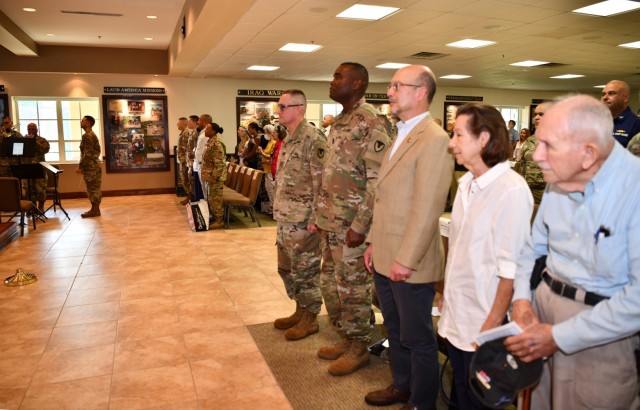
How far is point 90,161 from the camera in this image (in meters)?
8.88

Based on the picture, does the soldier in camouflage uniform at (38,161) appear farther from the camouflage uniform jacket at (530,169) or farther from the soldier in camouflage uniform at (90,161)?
the camouflage uniform jacket at (530,169)

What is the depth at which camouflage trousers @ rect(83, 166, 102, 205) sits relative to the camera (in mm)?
8906

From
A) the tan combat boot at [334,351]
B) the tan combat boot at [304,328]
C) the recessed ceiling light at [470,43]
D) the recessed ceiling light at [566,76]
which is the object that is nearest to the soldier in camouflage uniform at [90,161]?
the recessed ceiling light at [470,43]

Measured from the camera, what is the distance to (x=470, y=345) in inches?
71.7

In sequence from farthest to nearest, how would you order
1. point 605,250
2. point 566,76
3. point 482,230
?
point 566,76
point 482,230
point 605,250

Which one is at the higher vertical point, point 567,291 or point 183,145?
point 183,145

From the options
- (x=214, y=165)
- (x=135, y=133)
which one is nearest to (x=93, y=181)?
(x=214, y=165)

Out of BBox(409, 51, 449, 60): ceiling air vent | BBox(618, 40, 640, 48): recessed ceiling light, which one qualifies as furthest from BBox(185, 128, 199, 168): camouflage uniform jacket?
BBox(618, 40, 640, 48): recessed ceiling light

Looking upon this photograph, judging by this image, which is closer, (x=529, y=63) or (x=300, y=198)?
(x=300, y=198)

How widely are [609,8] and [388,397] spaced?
19.8 feet

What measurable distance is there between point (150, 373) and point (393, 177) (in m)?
2.01

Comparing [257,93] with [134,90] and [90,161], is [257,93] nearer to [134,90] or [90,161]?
[134,90]

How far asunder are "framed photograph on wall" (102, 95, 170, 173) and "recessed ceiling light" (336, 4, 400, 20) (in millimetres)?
7709

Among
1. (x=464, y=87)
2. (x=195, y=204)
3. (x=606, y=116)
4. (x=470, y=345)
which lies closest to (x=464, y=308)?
(x=470, y=345)
